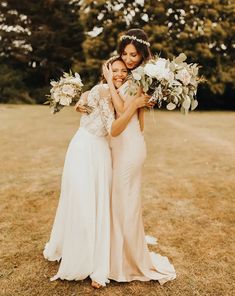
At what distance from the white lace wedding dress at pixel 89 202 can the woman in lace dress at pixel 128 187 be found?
94 millimetres

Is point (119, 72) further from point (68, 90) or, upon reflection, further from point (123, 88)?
point (68, 90)

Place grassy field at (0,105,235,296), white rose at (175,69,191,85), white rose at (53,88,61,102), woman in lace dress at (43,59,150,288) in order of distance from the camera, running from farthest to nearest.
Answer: white rose at (53,88,61,102) < grassy field at (0,105,235,296) < woman in lace dress at (43,59,150,288) < white rose at (175,69,191,85)

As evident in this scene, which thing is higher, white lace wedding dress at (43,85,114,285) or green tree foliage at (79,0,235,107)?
green tree foliage at (79,0,235,107)

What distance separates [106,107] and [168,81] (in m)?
0.64

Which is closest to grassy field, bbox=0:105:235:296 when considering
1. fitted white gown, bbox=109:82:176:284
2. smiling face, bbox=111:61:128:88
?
fitted white gown, bbox=109:82:176:284

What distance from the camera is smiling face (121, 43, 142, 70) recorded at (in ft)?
13.4

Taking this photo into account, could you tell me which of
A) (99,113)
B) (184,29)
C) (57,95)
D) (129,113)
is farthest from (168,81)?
(184,29)

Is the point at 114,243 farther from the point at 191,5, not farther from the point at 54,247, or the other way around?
the point at 191,5

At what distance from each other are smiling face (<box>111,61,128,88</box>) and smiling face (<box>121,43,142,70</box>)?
0.17 feet

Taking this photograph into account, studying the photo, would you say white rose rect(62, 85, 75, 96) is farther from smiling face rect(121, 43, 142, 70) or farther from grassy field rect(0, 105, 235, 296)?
grassy field rect(0, 105, 235, 296)

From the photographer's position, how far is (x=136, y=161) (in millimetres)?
4254

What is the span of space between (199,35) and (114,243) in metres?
26.8

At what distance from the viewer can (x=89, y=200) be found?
13.9 feet

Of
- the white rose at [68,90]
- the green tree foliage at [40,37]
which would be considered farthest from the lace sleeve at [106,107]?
the green tree foliage at [40,37]
